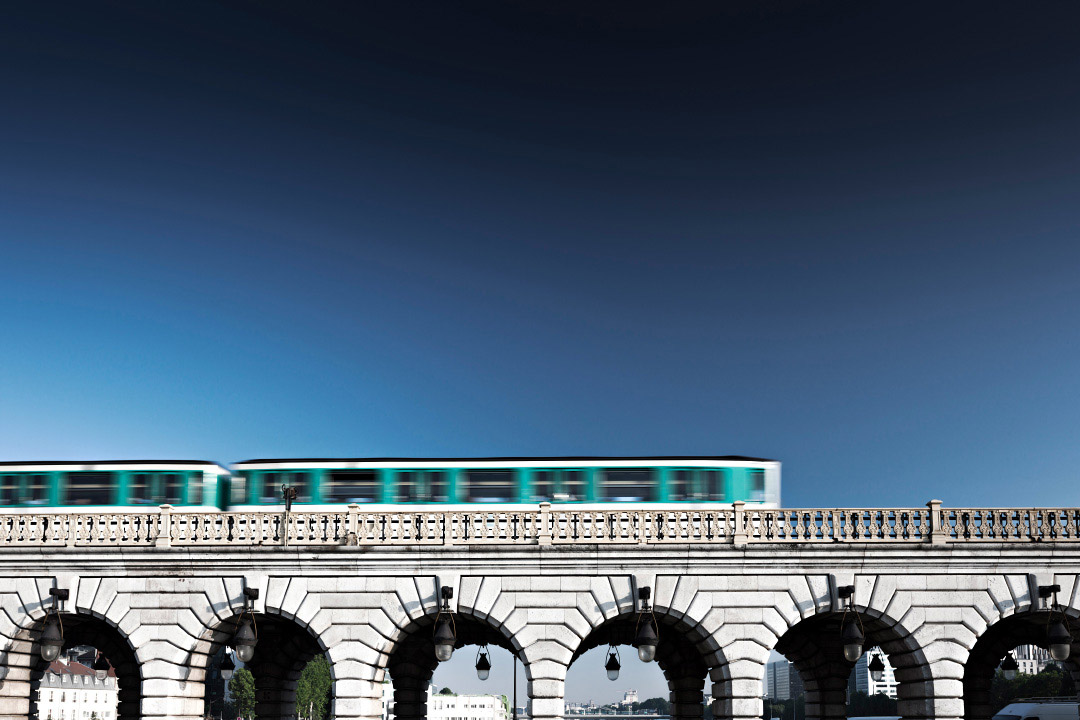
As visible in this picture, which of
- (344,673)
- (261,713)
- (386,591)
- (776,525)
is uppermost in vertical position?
(776,525)

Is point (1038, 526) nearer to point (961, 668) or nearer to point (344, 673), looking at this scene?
point (961, 668)

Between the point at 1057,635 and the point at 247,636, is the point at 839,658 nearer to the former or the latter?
the point at 1057,635

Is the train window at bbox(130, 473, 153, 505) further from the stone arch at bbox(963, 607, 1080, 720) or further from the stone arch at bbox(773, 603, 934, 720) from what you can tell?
the stone arch at bbox(963, 607, 1080, 720)

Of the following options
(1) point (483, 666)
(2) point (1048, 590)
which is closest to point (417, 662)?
(1) point (483, 666)

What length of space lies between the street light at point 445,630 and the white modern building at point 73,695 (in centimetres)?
13464

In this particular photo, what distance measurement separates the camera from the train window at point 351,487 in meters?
33.3

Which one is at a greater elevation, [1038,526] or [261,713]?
[1038,526]

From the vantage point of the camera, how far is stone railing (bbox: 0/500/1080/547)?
25.3m

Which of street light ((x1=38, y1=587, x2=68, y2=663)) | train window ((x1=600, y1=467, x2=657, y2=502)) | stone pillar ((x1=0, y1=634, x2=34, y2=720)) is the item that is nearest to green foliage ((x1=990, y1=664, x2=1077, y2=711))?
train window ((x1=600, y1=467, x2=657, y2=502))

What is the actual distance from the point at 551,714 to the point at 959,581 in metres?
10.3

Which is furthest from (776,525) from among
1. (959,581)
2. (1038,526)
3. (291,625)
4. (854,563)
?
(291,625)

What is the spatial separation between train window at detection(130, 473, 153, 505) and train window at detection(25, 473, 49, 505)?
9.10 ft

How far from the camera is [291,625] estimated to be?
31.6m

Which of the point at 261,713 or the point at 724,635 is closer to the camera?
the point at 724,635
